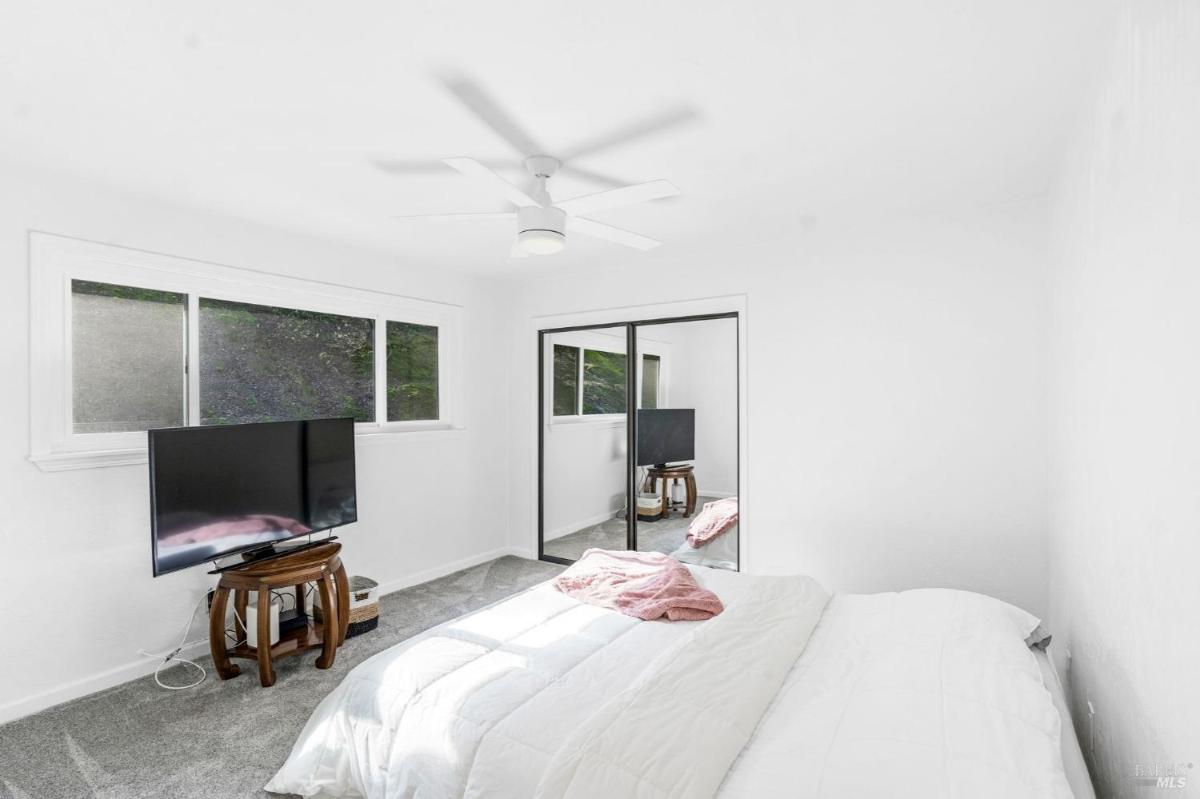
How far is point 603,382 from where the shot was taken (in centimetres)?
459

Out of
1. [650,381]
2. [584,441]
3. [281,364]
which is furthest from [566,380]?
[281,364]

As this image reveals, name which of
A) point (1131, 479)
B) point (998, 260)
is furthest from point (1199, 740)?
point (998, 260)

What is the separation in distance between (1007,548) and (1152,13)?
103 inches

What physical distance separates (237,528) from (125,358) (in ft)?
3.45

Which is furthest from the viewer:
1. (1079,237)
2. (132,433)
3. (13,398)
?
(132,433)

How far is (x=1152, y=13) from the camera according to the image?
127cm

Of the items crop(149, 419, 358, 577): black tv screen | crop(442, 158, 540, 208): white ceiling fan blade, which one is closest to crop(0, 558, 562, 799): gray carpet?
crop(149, 419, 358, 577): black tv screen

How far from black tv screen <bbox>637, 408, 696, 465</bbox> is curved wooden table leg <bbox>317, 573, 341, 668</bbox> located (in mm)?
2288

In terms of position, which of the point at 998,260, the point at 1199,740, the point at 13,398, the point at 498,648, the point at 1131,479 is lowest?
the point at 498,648

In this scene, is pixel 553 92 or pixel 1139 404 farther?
pixel 553 92

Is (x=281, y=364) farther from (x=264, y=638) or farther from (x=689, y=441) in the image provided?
(x=689, y=441)

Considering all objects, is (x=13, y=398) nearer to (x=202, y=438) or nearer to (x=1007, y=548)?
(x=202, y=438)

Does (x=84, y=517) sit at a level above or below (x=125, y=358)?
below

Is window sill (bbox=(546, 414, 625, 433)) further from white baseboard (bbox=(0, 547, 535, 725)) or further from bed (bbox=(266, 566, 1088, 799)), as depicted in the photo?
white baseboard (bbox=(0, 547, 535, 725))
